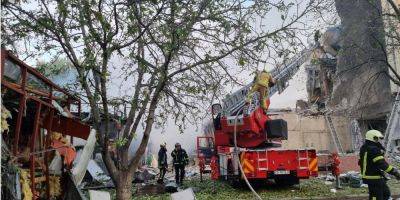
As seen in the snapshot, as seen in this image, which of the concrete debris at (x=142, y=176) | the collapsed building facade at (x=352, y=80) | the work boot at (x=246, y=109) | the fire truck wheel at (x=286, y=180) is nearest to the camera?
the work boot at (x=246, y=109)

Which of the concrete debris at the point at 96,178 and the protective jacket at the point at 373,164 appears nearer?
the protective jacket at the point at 373,164

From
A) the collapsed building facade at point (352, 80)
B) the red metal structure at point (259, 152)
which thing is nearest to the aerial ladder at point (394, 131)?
the collapsed building facade at point (352, 80)

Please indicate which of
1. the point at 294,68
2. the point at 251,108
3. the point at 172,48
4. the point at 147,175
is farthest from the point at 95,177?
the point at 172,48

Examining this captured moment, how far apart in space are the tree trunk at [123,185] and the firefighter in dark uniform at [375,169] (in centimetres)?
438

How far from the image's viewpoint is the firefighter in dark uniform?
27.3ft

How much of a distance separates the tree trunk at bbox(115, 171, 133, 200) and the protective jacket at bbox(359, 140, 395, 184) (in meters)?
4.37

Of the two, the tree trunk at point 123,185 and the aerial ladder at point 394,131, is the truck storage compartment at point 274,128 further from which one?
the aerial ladder at point 394,131

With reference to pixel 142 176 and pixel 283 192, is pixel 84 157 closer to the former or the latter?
pixel 283 192

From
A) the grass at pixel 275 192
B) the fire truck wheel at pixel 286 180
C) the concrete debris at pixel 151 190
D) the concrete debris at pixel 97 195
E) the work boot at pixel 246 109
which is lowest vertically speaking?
the grass at pixel 275 192

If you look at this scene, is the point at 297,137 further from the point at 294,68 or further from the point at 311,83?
the point at 294,68

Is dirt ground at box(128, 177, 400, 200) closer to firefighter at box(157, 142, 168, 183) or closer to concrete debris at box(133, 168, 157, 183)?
firefighter at box(157, 142, 168, 183)

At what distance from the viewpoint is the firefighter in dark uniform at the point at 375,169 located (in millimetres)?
8320

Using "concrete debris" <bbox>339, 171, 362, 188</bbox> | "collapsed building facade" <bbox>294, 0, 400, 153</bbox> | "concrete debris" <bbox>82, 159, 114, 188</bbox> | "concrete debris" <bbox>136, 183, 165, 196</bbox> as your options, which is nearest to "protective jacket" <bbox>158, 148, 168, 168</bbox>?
"concrete debris" <bbox>82, 159, 114, 188</bbox>

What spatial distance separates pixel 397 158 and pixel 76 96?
15249 mm
